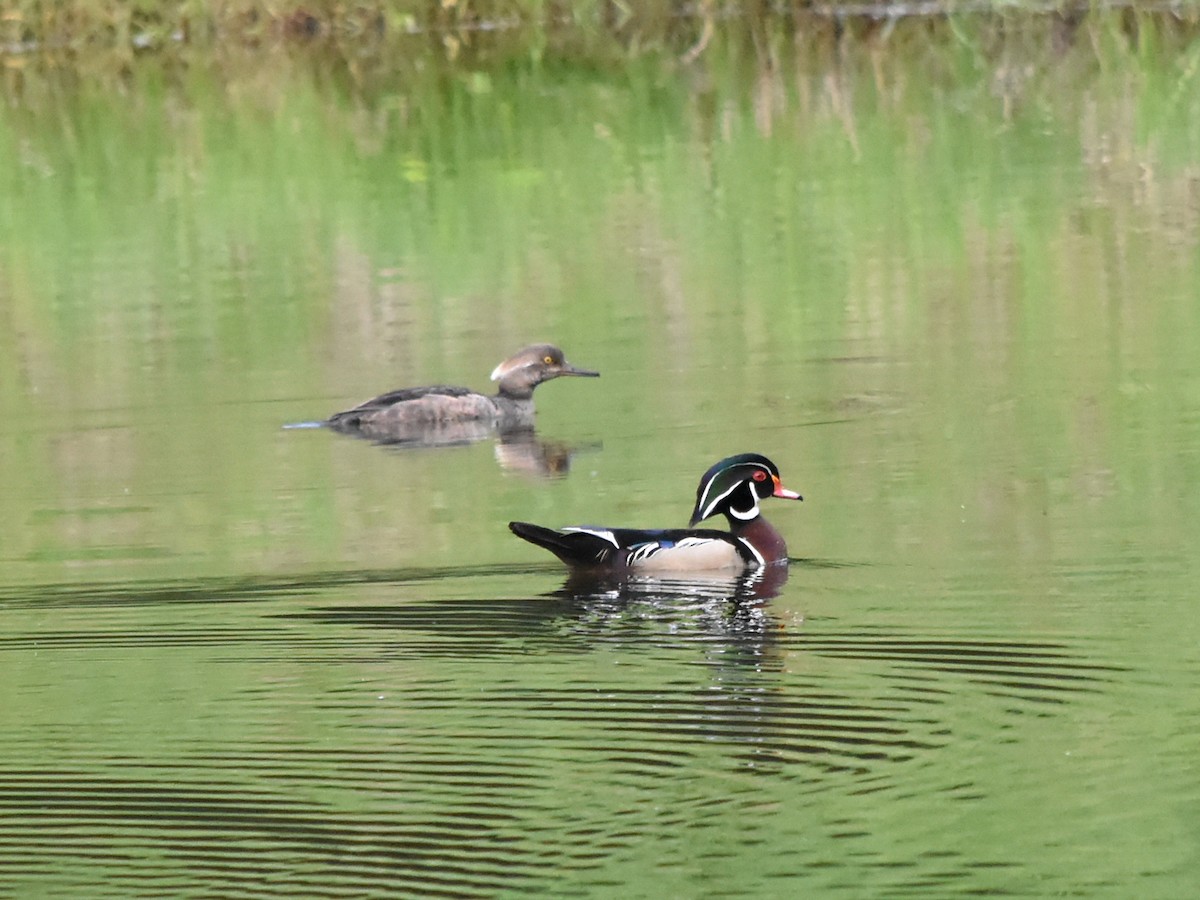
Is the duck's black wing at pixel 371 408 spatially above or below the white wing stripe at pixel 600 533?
above

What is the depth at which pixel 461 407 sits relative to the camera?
39.2 feet

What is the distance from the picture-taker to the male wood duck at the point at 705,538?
8.52 meters

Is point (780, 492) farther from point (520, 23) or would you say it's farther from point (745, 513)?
point (520, 23)

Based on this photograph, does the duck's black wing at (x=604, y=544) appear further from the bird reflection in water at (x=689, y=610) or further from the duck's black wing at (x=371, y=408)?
the duck's black wing at (x=371, y=408)

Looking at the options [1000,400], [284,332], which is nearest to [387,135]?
[284,332]

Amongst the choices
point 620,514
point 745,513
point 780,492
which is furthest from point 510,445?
point 745,513

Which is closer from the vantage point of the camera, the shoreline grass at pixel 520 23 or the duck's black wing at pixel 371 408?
the duck's black wing at pixel 371 408

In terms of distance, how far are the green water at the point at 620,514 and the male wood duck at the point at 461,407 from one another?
0.23m

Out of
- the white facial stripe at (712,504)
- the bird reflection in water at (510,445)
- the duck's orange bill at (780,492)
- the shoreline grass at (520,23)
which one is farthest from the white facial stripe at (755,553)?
the shoreline grass at (520,23)

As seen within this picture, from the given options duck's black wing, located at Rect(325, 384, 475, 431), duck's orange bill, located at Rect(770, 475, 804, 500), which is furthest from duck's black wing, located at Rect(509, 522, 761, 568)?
duck's black wing, located at Rect(325, 384, 475, 431)

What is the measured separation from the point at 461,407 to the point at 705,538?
11.1 ft

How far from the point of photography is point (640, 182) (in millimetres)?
18484

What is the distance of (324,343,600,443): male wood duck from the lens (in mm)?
11609

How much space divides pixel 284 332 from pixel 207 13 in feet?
55.5
